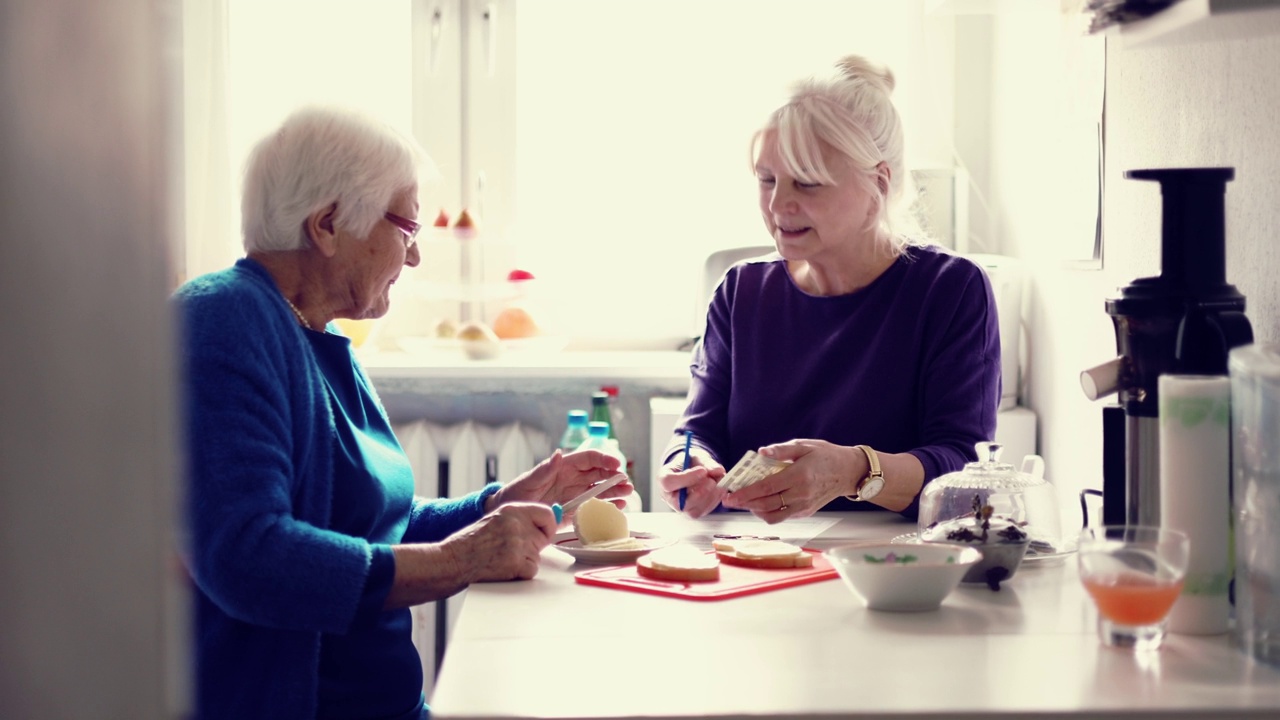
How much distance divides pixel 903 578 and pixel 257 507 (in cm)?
63

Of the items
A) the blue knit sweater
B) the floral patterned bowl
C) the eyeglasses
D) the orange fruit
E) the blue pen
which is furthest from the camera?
the orange fruit

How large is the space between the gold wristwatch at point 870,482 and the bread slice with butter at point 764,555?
0.22m

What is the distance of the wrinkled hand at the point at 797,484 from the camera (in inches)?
62.5

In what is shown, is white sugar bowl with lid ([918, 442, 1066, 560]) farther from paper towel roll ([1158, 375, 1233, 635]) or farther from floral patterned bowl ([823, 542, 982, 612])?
paper towel roll ([1158, 375, 1233, 635])

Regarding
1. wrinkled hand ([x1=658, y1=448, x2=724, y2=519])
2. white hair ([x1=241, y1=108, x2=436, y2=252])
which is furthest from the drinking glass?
white hair ([x1=241, y1=108, x2=436, y2=252])

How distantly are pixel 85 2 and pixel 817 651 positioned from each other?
2.62 feet

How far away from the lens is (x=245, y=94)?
3.01 meters

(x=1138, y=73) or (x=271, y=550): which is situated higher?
(x=1138, y=73)

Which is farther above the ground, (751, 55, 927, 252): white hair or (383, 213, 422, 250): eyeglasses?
(751, 55, 927, 252): white hair

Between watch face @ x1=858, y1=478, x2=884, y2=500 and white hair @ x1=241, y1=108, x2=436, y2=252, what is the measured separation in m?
0.72

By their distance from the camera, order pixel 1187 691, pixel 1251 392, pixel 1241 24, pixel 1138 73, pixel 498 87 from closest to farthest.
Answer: pixel 1187 691 < pixel 1251 392 < pixel 1241 24 < pixel 1138 73 < pixel 498 87

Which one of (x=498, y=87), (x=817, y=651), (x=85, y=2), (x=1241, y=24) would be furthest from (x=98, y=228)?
(x=498, y=87)

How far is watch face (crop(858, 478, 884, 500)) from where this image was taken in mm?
1645

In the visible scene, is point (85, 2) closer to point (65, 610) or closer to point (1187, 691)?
point (65, 610)
